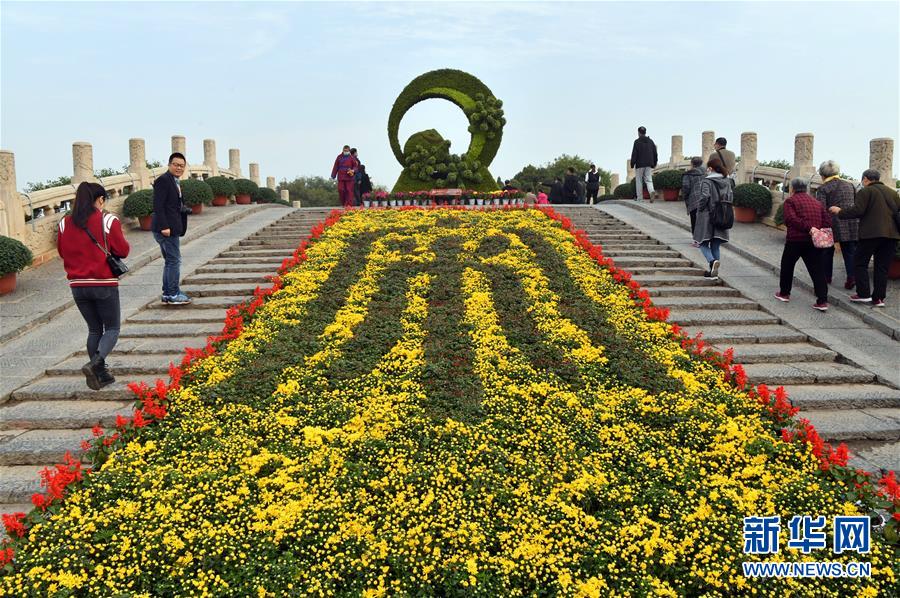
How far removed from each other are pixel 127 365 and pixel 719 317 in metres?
7.62

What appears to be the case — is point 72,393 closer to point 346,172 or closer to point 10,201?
point 10,201

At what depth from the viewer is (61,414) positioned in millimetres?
6598

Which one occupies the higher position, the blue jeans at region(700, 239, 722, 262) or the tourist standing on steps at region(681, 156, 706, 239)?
the tourist standing on steps at region(681, 156, 706, 239)

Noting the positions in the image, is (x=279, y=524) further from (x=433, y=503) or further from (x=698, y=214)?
(x=698, y=214)

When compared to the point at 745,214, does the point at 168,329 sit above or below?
below

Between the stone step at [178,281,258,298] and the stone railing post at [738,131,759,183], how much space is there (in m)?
12.0

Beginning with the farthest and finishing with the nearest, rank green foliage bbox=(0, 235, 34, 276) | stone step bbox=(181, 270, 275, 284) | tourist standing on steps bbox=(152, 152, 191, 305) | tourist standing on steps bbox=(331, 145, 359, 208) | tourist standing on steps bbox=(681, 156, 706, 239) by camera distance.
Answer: tourist standing on steps bbox=(331, 145, 359, 208) → stone step bbox=(181, 270, 275, 284) → tourist standing on steps bbox=(681, 156, 706, 239) → green foliage bbox=(0, 235, 34, 276) → tourist standing on steps bbox=(152, 152, 191, 305)

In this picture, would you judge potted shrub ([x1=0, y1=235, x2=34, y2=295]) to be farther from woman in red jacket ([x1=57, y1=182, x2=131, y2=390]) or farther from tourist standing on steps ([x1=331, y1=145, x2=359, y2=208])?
tourist standing on steps ([x1=331, y1=145, x2=359, y2=208])

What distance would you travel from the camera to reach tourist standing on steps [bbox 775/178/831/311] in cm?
901

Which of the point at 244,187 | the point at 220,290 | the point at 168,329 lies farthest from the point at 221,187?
the point at 168,329

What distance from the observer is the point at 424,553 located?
450cm

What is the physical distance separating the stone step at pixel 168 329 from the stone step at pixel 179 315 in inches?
3.8

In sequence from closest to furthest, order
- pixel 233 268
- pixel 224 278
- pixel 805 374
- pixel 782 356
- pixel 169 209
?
pixel 805 374, pixel 782 356, pixel 169 209, pixel 224 278, pixel 233 268

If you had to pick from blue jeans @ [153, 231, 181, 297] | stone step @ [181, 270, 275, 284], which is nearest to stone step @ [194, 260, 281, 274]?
stone step @ [181, 270, 275, 284]
